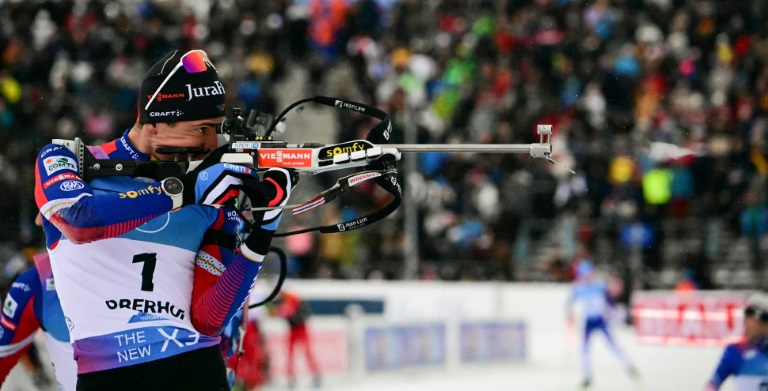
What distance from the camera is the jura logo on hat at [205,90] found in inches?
142

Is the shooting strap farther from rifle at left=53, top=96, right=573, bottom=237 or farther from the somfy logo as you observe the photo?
the somfy logo

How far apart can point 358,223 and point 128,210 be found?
0.80 metres

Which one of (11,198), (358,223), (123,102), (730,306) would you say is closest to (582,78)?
(730,306)

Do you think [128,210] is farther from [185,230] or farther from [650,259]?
[650,259]

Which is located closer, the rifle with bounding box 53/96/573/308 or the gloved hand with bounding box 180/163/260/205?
the gloved hand with bounding box 180/163/260/205

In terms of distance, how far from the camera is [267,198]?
11.1 ft

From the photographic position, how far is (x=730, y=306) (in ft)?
53.1

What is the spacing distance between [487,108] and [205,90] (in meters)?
16.1

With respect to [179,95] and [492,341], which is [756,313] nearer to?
[179,95]

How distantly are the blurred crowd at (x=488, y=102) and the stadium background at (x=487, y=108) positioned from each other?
0.03 meters

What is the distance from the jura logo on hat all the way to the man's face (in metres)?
0.08

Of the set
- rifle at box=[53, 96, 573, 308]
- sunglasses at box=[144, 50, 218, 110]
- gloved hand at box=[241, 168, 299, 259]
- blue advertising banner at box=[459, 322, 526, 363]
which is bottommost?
blue advertising banner at box=[459, 322, 526, 363]

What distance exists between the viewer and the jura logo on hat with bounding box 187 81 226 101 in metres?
3.61

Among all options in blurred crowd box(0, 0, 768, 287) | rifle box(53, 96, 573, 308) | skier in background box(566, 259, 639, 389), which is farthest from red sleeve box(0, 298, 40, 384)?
skier in background box(566, 259, 639, 389)
